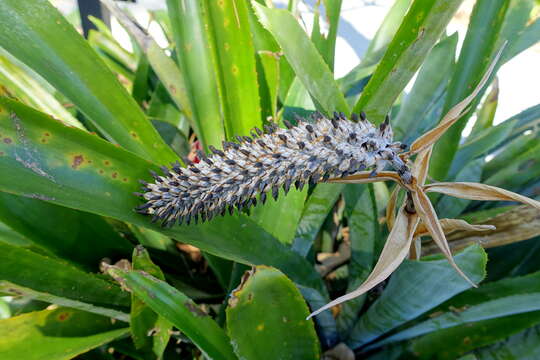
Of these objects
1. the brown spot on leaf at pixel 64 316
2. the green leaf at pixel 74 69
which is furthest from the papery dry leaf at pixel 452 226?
the brown spot on leaf at pixel 64 316

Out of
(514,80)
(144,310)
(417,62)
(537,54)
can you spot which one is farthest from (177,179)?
(537,54)

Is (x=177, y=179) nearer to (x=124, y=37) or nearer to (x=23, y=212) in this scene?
(x=23, y=212)

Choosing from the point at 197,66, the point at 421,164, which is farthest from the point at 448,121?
the point at 197,66

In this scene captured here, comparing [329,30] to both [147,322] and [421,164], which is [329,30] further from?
[147,322]

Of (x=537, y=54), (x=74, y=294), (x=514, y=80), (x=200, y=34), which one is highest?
(x=537, y=54)

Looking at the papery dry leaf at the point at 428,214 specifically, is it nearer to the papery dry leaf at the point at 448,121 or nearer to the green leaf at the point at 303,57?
the papery dry leaf at the point at 448,121

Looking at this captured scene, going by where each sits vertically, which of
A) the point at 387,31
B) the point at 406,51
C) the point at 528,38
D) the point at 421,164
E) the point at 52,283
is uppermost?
the point at 387,31
